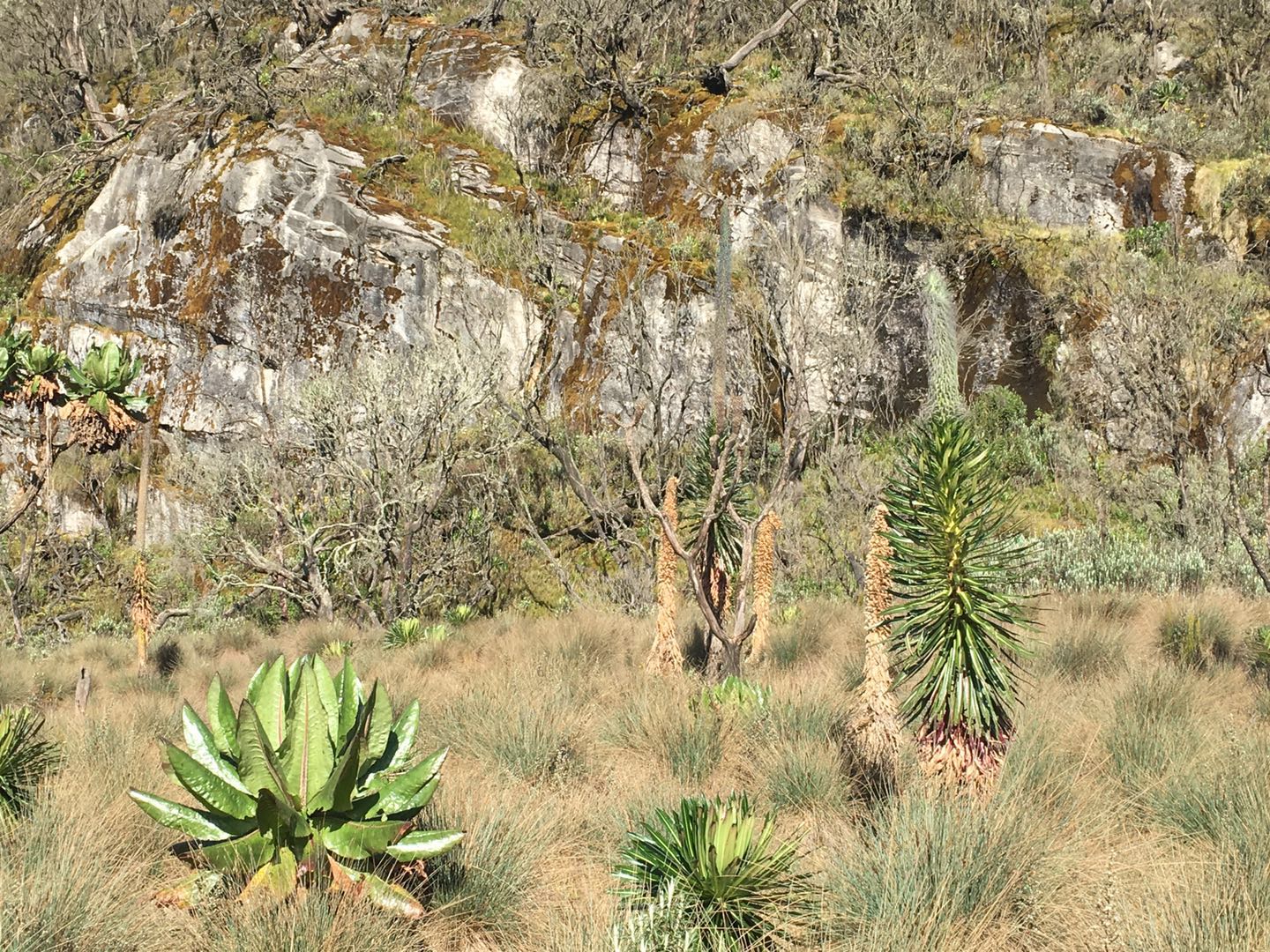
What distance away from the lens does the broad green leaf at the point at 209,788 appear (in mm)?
3006

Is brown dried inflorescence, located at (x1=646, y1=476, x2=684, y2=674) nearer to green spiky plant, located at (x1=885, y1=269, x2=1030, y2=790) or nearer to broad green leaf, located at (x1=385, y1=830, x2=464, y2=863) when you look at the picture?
green spiky plant, located at (x1=885, y1=269, x2=1030, y2=790)

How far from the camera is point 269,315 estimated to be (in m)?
19.4

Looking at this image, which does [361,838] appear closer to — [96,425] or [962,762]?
[962,762]

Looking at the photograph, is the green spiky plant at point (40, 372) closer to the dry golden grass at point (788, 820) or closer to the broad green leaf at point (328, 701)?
the dry golden grass at point (788, 820)

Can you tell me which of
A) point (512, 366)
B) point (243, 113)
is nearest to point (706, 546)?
point (512, 366)

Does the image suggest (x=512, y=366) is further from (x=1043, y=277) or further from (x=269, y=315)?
→ (x=1043, y=277)

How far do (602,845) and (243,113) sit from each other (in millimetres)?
23832

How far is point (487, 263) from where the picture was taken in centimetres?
1978

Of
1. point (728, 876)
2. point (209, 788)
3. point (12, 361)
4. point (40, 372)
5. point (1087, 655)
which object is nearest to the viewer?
point (209, 788)

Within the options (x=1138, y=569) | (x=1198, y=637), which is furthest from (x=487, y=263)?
(x=1198, y=637)

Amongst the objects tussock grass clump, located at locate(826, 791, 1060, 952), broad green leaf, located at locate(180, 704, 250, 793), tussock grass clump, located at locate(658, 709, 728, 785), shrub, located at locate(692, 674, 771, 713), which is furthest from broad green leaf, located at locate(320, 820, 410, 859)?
shrub, located at locate(692, 674, 771, 713)

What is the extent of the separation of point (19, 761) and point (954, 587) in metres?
4.84

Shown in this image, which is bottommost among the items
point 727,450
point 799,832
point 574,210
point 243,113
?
point 799,832

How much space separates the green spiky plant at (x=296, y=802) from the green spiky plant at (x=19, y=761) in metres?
1.45
